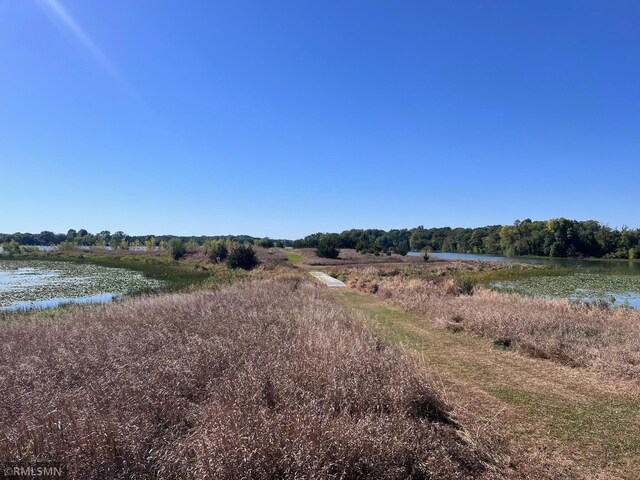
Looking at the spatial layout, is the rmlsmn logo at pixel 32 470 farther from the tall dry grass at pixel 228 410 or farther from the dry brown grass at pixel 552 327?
the dry brown grass at pixel 552 327

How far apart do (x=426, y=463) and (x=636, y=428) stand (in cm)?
334

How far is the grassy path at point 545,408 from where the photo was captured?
387cm

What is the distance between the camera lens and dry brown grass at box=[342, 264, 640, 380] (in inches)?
280

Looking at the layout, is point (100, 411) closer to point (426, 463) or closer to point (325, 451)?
point (325, 451)

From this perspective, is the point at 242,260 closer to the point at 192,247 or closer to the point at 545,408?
the point at 545,408

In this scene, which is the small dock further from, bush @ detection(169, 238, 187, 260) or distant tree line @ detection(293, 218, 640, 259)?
bush @ detection(169, 238, 187, 260)

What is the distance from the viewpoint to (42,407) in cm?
412

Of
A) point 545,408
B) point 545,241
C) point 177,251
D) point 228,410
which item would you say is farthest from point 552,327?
point 545,241

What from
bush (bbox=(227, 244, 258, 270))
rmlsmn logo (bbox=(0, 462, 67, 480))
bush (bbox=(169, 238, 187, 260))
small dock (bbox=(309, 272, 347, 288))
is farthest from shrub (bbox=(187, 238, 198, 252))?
rmlsmn logo (bbox=(0, 462, 67, 480))

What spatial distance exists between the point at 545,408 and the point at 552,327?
4.47m

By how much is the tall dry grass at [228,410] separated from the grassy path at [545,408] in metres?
0.75

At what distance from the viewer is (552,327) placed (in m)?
8.94

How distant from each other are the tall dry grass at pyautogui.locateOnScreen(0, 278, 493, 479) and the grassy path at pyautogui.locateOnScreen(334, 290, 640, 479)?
2.45ft

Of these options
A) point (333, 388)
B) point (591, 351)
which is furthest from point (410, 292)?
point (333, 388)
